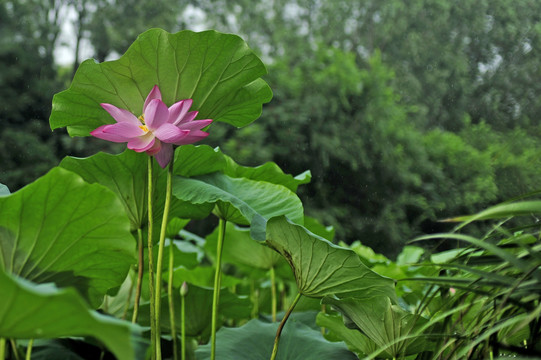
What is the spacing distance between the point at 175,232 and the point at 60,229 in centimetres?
35

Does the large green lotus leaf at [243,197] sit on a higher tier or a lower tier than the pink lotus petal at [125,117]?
lower

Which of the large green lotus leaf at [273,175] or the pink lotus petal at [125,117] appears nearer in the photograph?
the pink lotus petal at [125,117]

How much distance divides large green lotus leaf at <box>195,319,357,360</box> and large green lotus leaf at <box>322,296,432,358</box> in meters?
0.05

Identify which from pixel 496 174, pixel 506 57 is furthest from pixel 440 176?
pixel 506 57

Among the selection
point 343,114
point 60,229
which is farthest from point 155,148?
point 343,114

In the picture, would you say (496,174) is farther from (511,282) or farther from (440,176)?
(511,282)

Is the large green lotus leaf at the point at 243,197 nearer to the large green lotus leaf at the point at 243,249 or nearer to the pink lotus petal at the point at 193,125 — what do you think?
the pink lotus petal at the point at 193,125

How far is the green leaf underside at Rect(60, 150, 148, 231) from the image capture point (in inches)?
22.0

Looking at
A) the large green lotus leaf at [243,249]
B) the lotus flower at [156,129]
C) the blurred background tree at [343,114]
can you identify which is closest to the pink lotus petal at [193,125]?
the lotus flower at [156,129]

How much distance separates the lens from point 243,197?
59cm

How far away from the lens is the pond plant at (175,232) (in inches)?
13.8

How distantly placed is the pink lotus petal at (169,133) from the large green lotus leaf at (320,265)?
4.3 inches

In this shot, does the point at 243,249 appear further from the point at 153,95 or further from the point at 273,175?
the point at 153,95

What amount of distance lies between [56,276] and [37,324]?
0.12 metres
